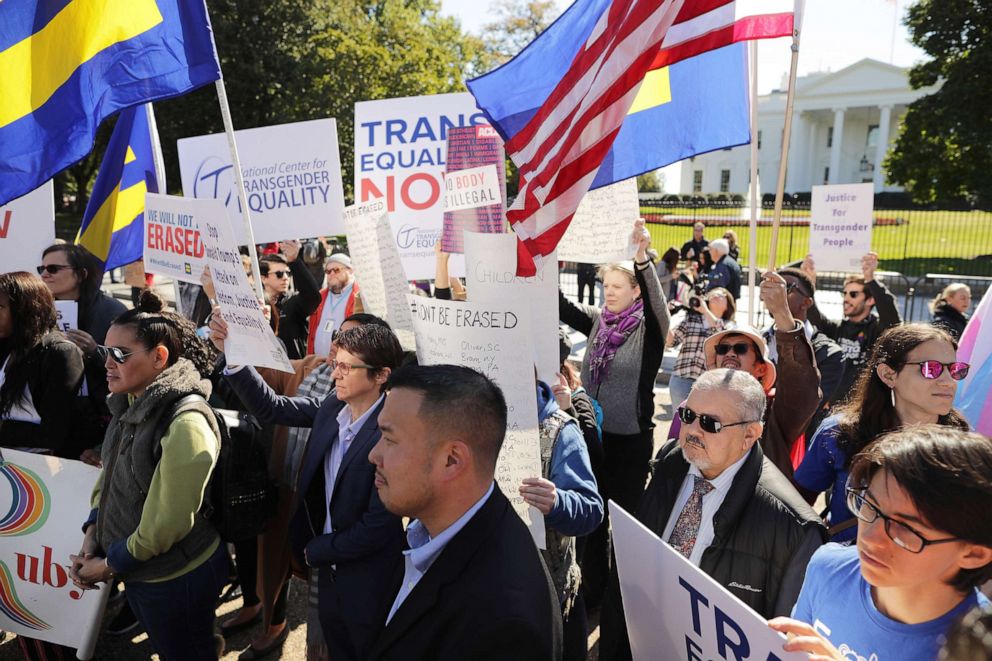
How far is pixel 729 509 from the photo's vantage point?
7.92 ft

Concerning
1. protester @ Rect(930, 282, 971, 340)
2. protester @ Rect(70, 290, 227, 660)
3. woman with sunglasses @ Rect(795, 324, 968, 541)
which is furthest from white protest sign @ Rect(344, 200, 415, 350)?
protester @ Rect(930, 282, 971, 340)

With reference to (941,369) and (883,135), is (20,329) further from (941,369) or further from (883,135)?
(883,135)

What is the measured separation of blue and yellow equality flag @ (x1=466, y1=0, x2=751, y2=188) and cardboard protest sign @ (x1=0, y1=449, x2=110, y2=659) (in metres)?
2.79

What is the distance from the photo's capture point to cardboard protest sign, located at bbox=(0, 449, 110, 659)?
3.39m

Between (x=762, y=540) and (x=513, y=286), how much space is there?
3.94ft

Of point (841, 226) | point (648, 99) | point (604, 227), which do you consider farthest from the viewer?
point (841, 226)

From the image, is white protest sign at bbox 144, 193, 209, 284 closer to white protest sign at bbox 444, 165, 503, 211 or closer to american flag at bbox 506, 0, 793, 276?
white protest sign at bbox 444, 165, 503, 211

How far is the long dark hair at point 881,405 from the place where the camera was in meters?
3.00

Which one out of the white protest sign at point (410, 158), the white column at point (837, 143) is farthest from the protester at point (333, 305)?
the white column at point (837, 143)

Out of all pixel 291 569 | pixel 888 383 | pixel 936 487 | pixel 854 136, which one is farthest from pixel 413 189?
pixel 854 136

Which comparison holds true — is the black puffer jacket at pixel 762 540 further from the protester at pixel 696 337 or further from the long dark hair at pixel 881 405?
the protester at pixel 696 337

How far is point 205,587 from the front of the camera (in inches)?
121

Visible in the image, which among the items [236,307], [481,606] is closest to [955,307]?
[236,307]

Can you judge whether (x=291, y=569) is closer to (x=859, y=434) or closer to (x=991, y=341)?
(x=859, y=434)
